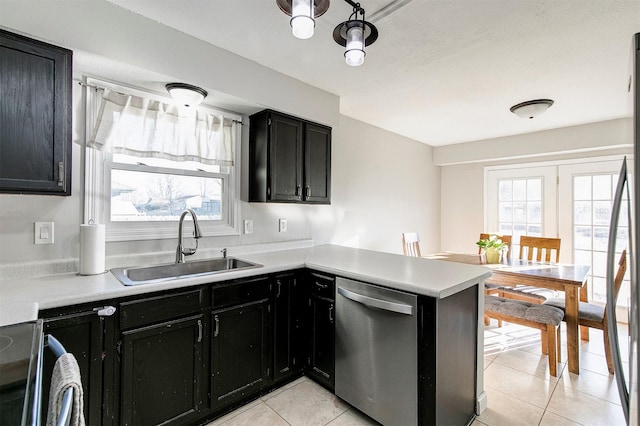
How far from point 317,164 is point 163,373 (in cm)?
195

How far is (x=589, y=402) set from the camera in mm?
2006

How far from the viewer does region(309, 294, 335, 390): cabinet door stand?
79.7 inches

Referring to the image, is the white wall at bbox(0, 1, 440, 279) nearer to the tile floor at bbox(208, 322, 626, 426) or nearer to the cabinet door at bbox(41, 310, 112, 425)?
the cabinet door at bbox(41, 310, 112, 425)

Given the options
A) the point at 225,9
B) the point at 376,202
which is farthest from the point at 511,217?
the point at 225,9

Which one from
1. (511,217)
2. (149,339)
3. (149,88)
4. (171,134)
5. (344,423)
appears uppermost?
(149,88)

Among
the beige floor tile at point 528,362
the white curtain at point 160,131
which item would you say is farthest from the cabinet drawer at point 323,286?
the beige floor tile at point 528,362

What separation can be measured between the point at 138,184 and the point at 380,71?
6.69 ft

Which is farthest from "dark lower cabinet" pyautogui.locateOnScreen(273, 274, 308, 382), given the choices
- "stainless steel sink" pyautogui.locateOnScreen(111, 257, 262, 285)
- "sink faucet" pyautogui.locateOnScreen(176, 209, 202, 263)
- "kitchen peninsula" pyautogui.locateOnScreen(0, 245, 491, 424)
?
"sink faucet" pyautogui.locateOnScreen(176, 209, 202, 263)

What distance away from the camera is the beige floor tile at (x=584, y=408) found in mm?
1833

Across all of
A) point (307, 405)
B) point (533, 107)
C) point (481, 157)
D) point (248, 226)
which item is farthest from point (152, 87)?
point (481, 157)

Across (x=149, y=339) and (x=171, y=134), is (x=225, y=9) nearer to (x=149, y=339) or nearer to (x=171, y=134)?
(x=171, y=134)

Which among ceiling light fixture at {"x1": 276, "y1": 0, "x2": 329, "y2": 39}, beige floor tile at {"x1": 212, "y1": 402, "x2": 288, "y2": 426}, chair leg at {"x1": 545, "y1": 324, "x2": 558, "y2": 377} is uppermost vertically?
ceiling light fixture at {"x1": 276, "y1": 0, "x2": 329, "y2": 39}

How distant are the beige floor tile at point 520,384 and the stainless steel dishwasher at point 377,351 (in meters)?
1.04

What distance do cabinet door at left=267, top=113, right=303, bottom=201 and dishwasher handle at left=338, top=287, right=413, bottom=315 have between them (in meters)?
0.99
